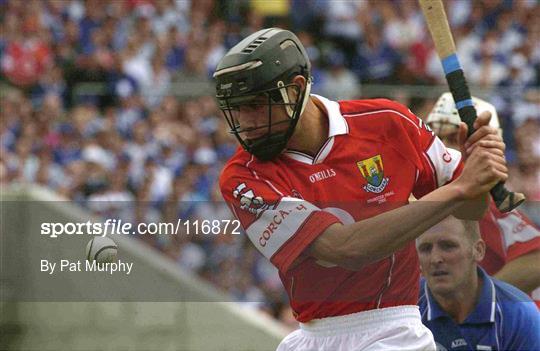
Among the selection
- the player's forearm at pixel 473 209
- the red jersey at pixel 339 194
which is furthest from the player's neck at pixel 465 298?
the red jersey at pixel 339 194

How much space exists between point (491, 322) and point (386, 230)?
1231mm

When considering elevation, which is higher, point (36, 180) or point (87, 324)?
point (87, 324)

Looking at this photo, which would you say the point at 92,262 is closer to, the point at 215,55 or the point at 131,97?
the point at 131,97

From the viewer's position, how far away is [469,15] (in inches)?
604

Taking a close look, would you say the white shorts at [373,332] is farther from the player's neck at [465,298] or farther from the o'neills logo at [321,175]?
the player's neck at [465,298]

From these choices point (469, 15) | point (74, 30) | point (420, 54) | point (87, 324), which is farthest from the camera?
point (469, 15)

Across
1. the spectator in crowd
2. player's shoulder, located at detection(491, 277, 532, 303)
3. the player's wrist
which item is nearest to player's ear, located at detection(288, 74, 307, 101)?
the player's wrist


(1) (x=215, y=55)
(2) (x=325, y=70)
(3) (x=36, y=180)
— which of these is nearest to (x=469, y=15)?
(2) (x=325, y=70)

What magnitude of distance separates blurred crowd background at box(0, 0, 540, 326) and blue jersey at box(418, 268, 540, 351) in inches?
205

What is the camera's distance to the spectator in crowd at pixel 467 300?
452 centimetres

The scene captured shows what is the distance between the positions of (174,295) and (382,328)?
860 mm

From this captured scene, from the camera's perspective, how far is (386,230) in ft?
11.8

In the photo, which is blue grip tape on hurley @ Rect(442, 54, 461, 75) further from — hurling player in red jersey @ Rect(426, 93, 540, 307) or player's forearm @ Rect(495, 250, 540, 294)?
player's forearm @ Rect(495, 250, 540, 294)

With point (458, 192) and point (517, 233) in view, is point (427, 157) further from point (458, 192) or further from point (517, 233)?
point (517, 233)
